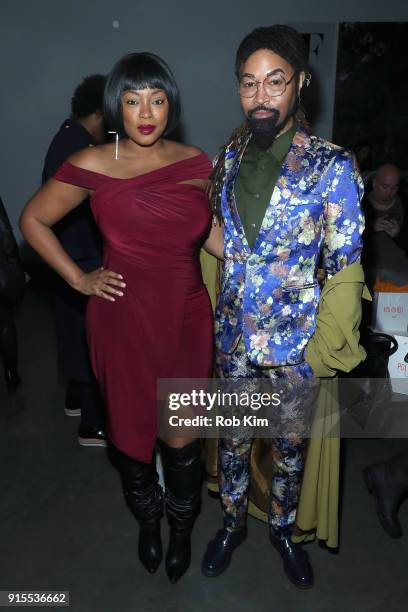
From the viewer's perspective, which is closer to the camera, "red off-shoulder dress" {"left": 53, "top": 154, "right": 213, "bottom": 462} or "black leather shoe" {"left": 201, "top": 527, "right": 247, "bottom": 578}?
"red off-shoulder dress" {"left": 53, "top": 154, "right": 213, "bottom": 462}

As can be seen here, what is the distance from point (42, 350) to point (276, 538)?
2.33 m

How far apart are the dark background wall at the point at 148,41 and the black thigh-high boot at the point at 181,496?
3.94 metres

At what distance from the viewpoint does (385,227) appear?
140 inches

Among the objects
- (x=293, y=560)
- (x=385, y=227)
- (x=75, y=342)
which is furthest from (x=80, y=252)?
(x=385, y=227)

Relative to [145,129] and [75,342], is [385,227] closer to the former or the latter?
[75,342]

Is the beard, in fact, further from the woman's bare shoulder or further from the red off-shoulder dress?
the woman's bare shoulder

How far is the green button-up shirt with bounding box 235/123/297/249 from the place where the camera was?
5.70ft

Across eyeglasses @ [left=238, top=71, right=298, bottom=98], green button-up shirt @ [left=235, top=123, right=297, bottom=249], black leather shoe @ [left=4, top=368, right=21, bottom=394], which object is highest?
eyeglasses @ [left=238, top=71, right=298, bottom=98]

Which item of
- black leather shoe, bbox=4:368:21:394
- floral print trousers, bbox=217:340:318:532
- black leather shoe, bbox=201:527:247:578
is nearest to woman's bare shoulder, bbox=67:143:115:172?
floral print trousers, bbox=217:340:318:532

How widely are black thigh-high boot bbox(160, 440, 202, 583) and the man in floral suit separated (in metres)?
0.27

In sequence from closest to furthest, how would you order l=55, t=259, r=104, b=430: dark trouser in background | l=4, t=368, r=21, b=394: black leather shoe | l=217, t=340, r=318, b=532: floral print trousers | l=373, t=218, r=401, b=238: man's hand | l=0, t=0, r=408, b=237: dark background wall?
l=217, t=340, r=318, b=532: floral print trousers, l=55, t=259, r=104, b=430: dark trouser in background, l=4, t=368, r=21, b=394: black leather shoe, l=373, t=218, r=401, b=238: man's hand, l=0, t=0, r=408, b=237: dark background wall

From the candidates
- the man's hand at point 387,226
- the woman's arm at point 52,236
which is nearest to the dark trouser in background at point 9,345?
the woman's arm at point 52,236

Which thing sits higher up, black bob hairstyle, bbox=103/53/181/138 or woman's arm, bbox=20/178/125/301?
black bob hairstyle, bbox=103/53/181/138

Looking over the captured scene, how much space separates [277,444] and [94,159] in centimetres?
103
